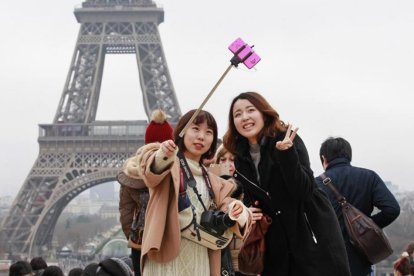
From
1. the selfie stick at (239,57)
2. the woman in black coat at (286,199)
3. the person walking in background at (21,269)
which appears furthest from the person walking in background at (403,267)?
the selfie stick at (239,57)

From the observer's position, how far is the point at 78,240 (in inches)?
Answer: 2446

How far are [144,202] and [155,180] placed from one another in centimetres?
59

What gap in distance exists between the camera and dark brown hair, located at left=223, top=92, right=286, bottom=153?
156 inches

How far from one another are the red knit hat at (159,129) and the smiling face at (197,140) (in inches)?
4.1

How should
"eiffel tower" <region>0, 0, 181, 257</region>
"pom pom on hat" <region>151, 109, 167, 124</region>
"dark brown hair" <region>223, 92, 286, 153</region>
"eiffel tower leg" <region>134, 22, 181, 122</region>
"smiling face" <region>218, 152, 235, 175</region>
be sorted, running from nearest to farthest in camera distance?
"dark brown hair" <region>223, 92, 286, 153</region>, "pom pom on hat" <region>151, 109, 167, 124</region>, "smiling face" <region>218, 152, 235, 175</region>, "eiffel tower" <region>0, 0, 181, 257</region>, "eiffel tower leg" <region>134, 22, 181, 122</region>

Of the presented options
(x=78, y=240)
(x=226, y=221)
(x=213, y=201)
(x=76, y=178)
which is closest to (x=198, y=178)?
(x=213, y=201)

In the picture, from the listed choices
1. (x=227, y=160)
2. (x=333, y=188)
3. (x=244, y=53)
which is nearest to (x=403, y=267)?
(x=333, y=188)

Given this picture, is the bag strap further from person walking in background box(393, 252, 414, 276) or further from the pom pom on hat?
person walking in background box(393, 252, 414, 276)

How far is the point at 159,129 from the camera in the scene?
13.7 feet

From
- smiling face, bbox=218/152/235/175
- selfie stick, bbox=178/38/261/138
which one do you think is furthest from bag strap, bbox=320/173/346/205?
selfie stick, bbox=178/38/261/138

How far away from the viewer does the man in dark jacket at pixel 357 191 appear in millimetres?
4895

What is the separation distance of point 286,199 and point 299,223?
16cm

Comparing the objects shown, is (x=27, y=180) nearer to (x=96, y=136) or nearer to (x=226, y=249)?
(x=96, y=136)

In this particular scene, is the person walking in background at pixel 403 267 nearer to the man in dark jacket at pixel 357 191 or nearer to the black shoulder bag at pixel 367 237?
the man in dark jacket at pixel 357 191
